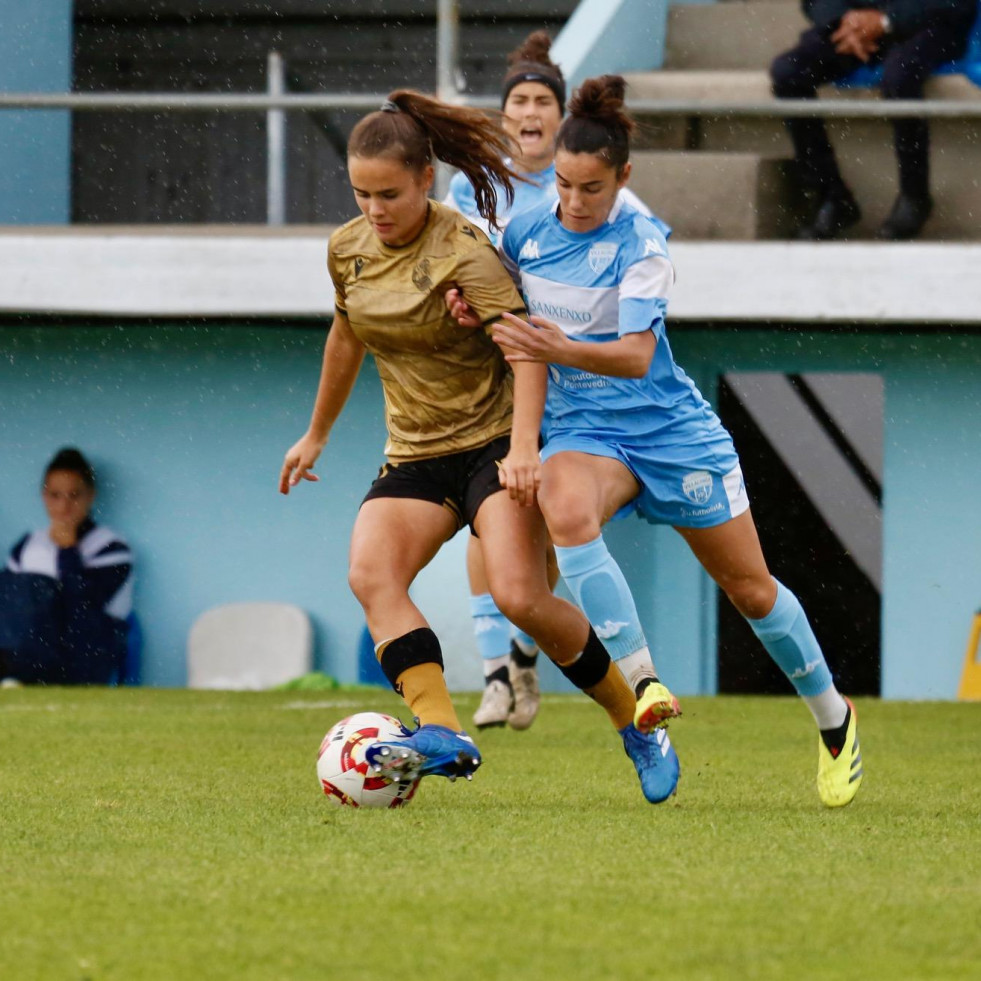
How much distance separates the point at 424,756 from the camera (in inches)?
177

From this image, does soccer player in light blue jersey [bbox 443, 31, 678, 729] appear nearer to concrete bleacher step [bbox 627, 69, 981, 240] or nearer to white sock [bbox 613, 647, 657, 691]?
white sock [bbox 613, 647, 657, 691]

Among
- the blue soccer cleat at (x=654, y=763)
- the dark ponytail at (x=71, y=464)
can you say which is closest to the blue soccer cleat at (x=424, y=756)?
the blue soccer cleat at (x=654, y=763)

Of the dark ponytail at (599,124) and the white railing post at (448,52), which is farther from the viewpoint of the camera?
the white railing post at (448,52)

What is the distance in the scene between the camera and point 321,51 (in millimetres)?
16094

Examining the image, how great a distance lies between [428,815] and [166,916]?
1462 mm

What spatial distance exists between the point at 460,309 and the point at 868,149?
22.9 ft

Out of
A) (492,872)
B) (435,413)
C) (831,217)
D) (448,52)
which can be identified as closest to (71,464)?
(448,52)

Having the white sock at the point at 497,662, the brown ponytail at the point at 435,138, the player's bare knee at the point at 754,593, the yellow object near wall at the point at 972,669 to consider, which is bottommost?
the yellow object near wall at the point at 972,669

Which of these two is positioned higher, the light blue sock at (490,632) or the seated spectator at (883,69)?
the seated spectator at (883,69)

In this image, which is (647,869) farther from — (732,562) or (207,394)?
Answer: (207,394)

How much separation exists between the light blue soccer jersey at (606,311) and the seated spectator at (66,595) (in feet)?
21.5

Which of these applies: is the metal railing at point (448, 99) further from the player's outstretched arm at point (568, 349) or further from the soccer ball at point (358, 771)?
the soccer ball at point (358, 771)

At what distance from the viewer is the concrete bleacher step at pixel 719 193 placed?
10875 mm

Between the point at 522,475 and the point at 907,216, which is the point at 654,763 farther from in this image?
the point at 907,216
